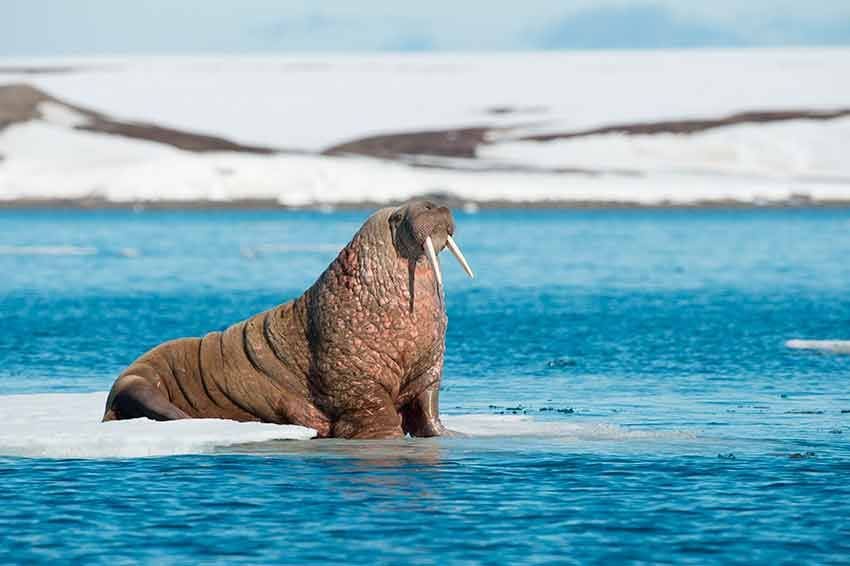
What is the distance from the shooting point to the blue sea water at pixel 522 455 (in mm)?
8438

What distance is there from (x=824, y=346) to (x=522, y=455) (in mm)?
8315

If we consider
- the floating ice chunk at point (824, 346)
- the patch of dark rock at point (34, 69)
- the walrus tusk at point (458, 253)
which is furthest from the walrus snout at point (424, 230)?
the patch of dark rock at point (34, 69)

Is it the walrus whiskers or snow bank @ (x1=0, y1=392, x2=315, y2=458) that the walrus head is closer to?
the walrus whiskers

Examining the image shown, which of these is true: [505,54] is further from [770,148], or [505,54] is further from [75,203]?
[75,203]

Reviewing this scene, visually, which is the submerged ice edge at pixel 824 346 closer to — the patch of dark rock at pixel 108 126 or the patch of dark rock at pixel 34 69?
the patch of dark rock at pixel 108 126

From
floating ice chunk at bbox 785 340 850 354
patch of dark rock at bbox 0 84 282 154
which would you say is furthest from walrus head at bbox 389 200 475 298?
patch of dark rock at bbox 0 84 282 154

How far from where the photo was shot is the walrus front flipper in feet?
37.5

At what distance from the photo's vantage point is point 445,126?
263 feet

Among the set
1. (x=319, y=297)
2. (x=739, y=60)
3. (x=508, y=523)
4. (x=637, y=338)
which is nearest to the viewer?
(x=508, y=523)

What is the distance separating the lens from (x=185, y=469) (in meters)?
10.3

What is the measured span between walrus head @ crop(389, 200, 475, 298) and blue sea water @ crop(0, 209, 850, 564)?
1116 millimetres

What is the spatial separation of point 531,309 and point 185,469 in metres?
16.0

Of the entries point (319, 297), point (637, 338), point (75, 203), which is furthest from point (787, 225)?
point (319, 297)

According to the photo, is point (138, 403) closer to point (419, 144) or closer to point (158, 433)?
point (158, 433)
